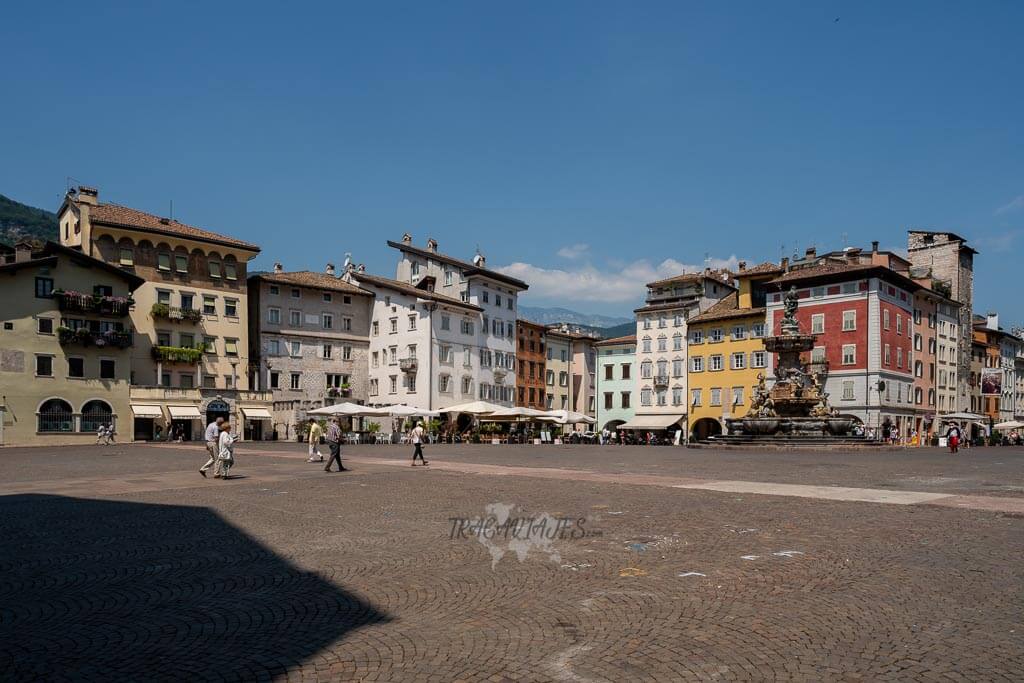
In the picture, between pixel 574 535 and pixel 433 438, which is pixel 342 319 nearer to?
pixel 433 438

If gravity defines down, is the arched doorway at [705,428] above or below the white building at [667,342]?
below

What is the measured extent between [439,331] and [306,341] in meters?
11.3

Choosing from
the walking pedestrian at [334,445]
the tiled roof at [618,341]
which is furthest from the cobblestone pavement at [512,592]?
the tiled roof at [618,341]

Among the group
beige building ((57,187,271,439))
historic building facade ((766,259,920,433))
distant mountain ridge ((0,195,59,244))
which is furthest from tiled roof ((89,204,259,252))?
distant mountain ridge ((0,195,59,244))

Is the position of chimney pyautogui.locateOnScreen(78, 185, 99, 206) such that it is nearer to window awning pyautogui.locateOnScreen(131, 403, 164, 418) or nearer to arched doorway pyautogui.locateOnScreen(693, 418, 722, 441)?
window awning pyautogui.locateOnScreen(131, 403, 164, 418)

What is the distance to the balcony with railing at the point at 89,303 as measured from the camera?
5097 centimetres

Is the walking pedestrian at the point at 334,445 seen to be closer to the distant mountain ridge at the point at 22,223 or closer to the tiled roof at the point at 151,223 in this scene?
the tiled roof at the point at 151,223

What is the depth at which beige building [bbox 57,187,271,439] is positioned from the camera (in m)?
55.3

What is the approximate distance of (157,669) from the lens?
17.7 feet

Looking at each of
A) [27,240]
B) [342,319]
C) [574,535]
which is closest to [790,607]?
[574,535]

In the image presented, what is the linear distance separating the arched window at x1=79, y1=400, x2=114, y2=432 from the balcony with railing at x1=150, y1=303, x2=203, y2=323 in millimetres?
7769

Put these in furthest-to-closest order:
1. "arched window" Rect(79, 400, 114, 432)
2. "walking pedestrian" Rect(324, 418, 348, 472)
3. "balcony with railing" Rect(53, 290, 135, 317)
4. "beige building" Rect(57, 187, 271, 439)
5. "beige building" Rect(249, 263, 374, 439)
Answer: "beige building" Rect(249, 263, 374, 439), "beige building" Rect(57, 187, 271, 439), "arched window" Rect(79, 400, 114, 432), "balcony with railing" Rect(53, 290, 135, 317), "walking pedestrian" Rect(324, 418, 348, 472)

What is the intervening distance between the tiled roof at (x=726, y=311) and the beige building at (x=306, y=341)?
101 ft

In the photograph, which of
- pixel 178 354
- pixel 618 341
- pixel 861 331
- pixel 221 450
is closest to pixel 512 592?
pixel 221 450
